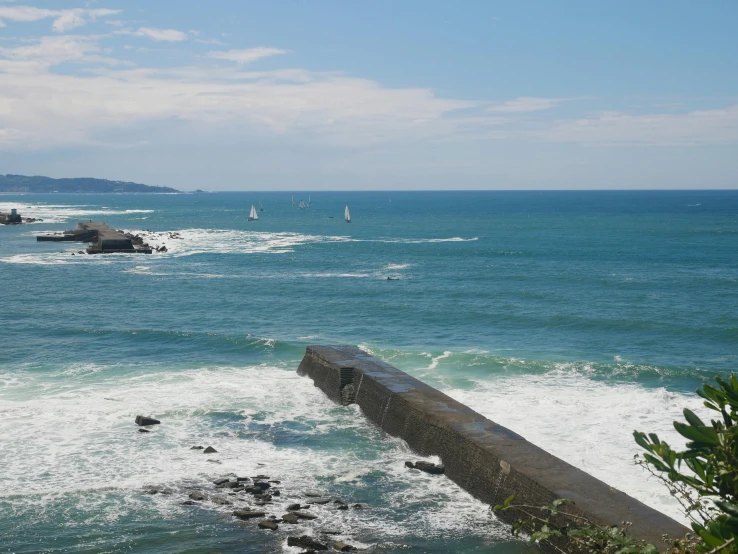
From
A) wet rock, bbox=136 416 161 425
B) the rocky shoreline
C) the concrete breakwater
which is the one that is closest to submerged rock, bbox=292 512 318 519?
the rocky shoreline

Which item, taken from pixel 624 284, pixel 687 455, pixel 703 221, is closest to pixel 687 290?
pixel 624 284

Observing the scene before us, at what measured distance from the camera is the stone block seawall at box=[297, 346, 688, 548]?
40.6 feet

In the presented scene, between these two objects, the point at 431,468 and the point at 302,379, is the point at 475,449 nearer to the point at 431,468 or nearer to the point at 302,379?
the point at 431,468

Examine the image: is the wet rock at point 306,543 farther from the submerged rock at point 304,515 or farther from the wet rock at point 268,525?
the submerged rock at point 304,515

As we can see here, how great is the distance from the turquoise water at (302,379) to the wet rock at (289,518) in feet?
1.57

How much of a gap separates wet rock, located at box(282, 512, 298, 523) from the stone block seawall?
375 centimetres

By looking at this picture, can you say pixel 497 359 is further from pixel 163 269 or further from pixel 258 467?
pixel 163 269

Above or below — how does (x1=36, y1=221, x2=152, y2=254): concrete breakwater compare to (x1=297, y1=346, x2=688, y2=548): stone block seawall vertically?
above

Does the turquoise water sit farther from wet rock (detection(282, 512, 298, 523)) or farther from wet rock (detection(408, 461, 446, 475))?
wet rock (detection(282, 512, 298, 523))

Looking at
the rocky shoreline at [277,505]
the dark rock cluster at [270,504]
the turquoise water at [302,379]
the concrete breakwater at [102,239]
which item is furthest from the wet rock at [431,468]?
the concrete breakwater at [102,239]

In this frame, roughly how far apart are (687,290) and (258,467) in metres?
34.3

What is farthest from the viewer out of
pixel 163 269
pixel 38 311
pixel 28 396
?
pixel 163 269

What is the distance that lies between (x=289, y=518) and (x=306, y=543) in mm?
1095

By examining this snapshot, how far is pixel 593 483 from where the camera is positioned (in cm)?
1349
